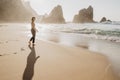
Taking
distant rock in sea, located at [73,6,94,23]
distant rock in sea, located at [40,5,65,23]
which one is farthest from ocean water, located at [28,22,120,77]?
distant rock in sea, located at [40,5,65,23]

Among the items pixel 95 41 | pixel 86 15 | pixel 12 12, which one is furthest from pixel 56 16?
pixel 95 41

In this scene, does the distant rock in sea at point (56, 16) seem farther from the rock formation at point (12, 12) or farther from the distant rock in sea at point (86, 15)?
the rock formation at point (12, 12)

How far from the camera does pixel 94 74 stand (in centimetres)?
568

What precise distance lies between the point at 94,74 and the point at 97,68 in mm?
820

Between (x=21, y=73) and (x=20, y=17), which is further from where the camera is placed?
(x=20, y=17)

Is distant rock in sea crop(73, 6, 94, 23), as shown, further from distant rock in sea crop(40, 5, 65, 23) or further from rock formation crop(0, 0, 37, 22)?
rock formation crop(0, 0, 37, 22)

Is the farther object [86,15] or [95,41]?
[86,15]

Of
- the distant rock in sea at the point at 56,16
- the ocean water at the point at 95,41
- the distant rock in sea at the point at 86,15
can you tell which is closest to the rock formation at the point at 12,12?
the distant rock in sea at the point at 56,16

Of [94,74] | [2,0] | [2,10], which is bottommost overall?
[94,74]

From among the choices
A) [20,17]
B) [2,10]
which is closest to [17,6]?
[20,17]

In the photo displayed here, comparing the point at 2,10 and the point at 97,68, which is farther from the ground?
the point at 2,10

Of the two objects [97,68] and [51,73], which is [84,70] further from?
[51,73]

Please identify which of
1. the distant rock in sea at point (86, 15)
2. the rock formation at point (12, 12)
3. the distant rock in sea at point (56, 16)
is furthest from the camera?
the distant rock in sea at point (56, 16)

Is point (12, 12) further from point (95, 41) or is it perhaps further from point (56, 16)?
point (95, 41)
